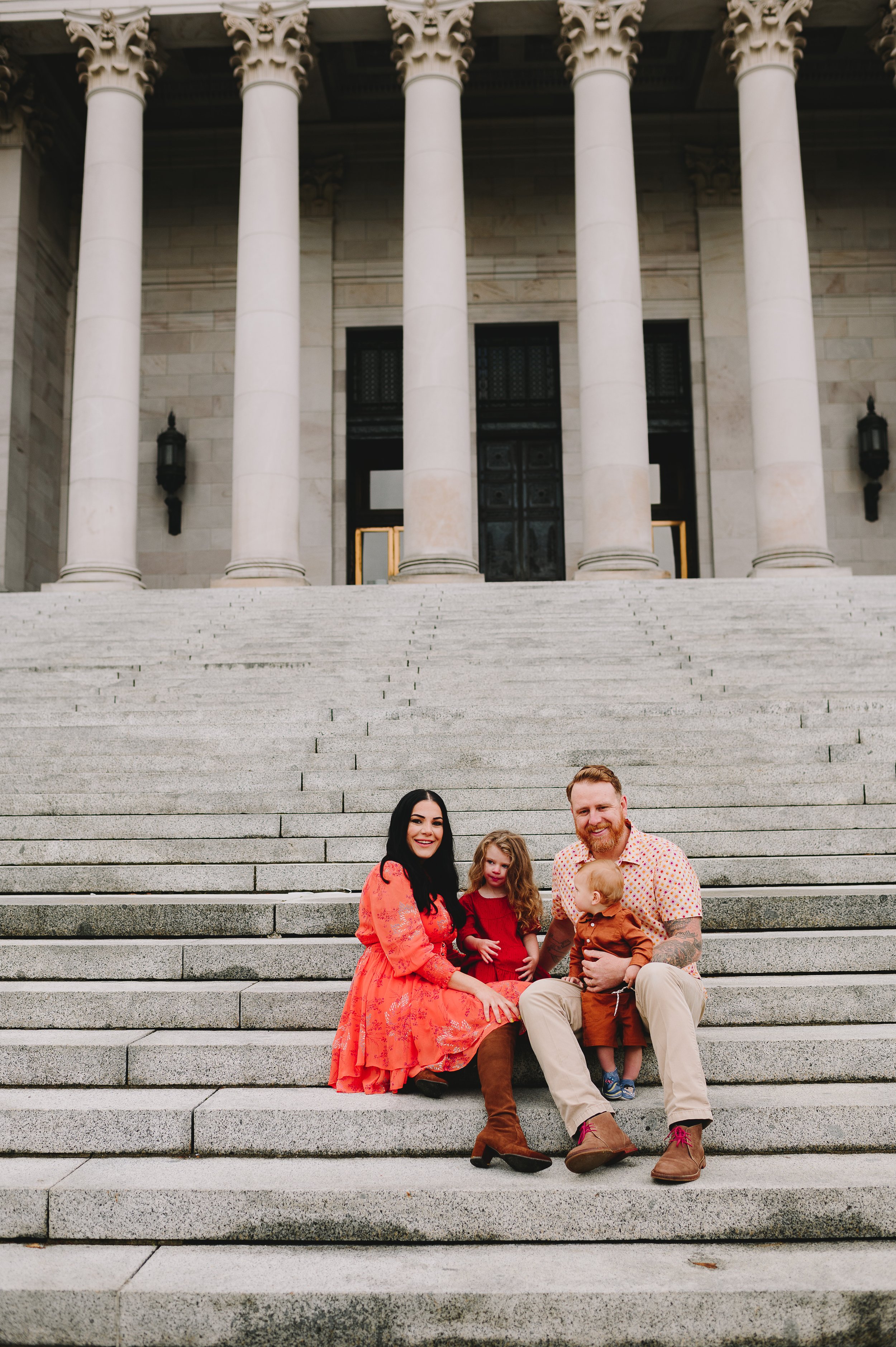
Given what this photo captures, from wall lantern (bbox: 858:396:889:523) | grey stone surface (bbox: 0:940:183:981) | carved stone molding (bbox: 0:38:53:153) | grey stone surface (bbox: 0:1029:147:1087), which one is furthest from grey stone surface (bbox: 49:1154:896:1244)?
carved stone molding (bbox: 0:38:53:153)

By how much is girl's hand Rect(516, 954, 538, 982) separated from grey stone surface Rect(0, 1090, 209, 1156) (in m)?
1.59

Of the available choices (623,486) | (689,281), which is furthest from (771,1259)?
(689,281)

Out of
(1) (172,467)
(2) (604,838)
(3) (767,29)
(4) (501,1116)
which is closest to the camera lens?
(4) (501,1116)

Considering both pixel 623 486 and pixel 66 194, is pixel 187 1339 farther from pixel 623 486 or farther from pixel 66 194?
pixel 66 194

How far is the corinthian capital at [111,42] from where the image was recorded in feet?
64.3

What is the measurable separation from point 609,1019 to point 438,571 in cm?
1347

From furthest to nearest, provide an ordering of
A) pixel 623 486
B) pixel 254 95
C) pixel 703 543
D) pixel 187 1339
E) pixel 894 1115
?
pixel 703 543 → pixel 254 95 → pixel 623 486 → pixel 894 1115 → pixel 187 1339

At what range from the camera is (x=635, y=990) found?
482 centimetres

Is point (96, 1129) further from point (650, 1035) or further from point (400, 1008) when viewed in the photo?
point (650, 1035)

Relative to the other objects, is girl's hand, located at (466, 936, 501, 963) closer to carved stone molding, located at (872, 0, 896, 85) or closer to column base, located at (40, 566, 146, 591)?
column base, located at (40, 566, 146, 591)

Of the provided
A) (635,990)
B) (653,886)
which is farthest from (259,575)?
(635,990)

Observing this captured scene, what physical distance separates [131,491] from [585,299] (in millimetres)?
8281

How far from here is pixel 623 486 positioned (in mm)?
18203

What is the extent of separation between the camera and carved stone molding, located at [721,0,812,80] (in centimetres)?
1917
